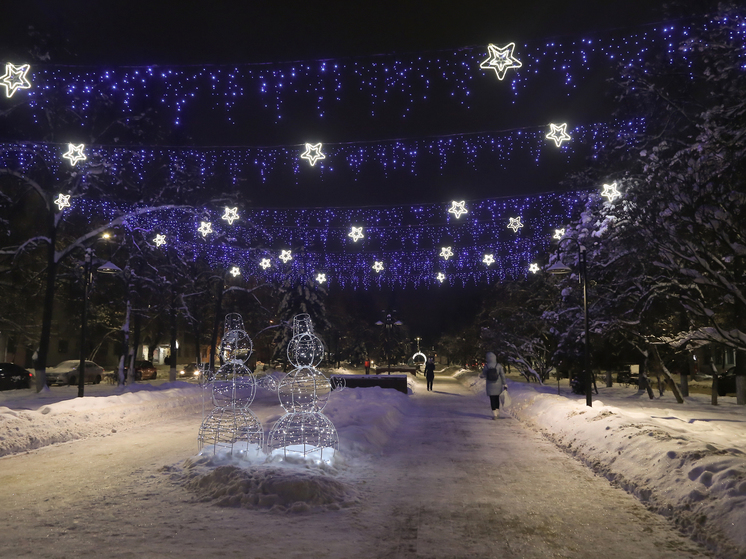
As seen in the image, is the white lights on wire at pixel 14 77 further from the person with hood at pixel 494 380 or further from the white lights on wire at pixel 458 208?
the person with hood at pixel 494 380

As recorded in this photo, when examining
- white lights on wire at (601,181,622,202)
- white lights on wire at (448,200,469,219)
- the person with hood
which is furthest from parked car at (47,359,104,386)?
white lights on wire at (601,181,622,202)

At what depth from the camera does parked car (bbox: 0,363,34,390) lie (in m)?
27.4

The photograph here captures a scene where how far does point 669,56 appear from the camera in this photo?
1483cm

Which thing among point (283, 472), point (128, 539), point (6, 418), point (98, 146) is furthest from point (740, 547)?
point (98, 146)

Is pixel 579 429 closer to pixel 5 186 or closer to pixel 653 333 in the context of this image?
pixel 653 333

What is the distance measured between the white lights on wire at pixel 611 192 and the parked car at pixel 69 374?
29.2 metres

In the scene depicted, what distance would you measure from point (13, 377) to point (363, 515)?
2796 cm

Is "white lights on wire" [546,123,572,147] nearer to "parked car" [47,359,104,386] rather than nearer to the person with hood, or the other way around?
the person with hood

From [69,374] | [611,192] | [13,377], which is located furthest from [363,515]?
[69,374]

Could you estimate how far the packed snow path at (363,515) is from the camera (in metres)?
5.39

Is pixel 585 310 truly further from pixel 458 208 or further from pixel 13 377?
pixel 13 377

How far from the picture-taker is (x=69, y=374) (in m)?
31.4

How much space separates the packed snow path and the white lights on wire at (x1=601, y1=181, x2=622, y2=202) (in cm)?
937

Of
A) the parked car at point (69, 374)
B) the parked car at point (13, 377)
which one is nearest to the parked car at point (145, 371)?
the parked car at point (69, 374)
